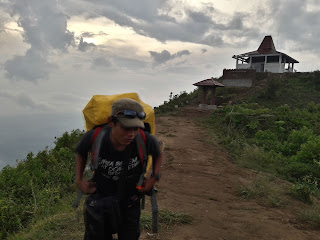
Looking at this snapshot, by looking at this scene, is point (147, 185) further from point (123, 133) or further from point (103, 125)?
point (103, 125)

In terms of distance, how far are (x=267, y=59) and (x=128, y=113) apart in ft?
121

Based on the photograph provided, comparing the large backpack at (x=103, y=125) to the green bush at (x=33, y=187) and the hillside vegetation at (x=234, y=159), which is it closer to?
the hillside vegetation at (x=234, y=159)

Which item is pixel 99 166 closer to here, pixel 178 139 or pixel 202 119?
pixel 178 139

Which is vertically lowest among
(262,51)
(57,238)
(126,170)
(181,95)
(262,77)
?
(57,238)

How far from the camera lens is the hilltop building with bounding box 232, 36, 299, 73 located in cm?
3447

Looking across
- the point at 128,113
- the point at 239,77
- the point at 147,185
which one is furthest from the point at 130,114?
the point at 239,77

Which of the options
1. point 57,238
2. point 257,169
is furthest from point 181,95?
point 57,238

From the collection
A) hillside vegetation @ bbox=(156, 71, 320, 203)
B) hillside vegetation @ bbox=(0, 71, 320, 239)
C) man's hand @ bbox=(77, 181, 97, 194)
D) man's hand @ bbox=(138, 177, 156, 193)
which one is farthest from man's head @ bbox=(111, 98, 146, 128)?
hillside vegetation @ bbox=(156, 71, 320, 203)

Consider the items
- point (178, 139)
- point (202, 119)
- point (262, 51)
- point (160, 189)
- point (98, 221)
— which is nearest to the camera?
point (98, 221)

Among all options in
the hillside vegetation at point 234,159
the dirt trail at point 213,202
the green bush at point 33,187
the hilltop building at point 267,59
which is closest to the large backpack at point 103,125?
the dirt trail at point 213,202

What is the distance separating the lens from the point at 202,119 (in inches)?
731

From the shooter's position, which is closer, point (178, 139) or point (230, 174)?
point (230, 174)

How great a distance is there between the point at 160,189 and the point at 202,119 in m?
12.4

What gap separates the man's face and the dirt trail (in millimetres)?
2336
